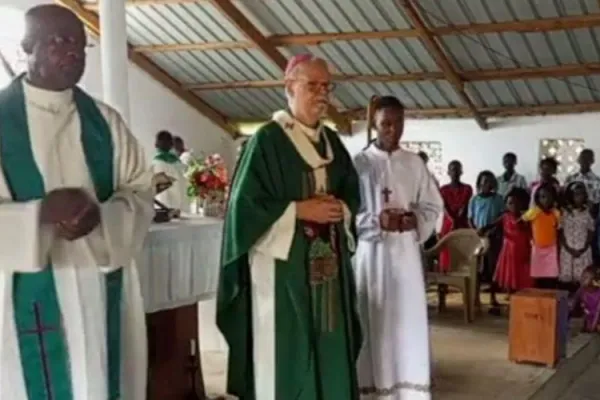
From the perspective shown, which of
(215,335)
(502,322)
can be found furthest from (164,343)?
(502,322)

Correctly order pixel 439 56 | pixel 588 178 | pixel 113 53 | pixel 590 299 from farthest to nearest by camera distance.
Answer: pixel 439 56
pixel 588 178
pixel 590 299
pixel 113 53

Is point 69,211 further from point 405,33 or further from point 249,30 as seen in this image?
point 249,30

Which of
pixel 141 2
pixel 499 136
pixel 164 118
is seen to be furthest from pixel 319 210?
pixel 164 118

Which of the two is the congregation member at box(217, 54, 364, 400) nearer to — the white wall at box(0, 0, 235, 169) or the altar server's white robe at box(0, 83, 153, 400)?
the altar server's white robe at box(0, 83, 153, 400)

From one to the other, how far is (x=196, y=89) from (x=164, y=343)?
8596 millimetres

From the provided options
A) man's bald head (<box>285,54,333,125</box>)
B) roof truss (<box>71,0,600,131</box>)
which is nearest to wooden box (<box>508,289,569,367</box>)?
man's bald head (<box>285,54,333,125</box>)

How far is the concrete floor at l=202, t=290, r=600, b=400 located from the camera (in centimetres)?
505

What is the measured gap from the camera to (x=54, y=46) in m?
2.31

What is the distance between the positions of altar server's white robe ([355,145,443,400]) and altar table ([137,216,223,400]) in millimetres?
750

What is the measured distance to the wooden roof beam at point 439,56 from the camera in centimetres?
902

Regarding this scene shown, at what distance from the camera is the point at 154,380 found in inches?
162

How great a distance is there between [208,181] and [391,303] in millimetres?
1523

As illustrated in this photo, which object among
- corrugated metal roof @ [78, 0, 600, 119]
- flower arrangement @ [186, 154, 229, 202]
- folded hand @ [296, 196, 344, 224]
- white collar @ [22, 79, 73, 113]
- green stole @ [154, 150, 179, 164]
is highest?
corrugated metal roof @ [78, 0, 600, 119]

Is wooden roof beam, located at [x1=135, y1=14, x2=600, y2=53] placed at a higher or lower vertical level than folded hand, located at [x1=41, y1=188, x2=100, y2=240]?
higher
